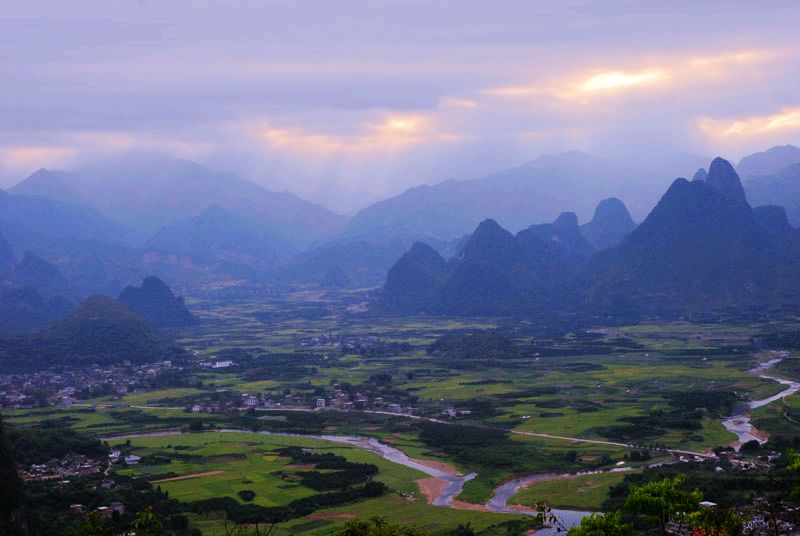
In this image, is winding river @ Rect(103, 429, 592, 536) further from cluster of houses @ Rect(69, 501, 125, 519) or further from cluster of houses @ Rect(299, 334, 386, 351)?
cluster of houses @ Rect(299, 334, 386, 351)

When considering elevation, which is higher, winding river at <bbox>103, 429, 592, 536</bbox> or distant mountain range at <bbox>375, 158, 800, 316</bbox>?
distant mountain range at <bbox>375, 158, 800, 316</bbox>

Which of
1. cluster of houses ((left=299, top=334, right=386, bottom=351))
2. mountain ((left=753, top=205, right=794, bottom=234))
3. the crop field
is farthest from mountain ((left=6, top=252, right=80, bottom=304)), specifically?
mountain ((left=753, top=205, right=794, bottom=234))

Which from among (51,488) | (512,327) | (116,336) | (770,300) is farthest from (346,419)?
(770,300)

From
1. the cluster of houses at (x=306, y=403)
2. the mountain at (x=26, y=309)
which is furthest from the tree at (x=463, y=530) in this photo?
the mountain at (x=26, y=309)

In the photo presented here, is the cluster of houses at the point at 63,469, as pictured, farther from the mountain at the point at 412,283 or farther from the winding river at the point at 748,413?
the mountain at the point at 412,283

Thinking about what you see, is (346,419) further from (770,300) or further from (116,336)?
(770,300)
